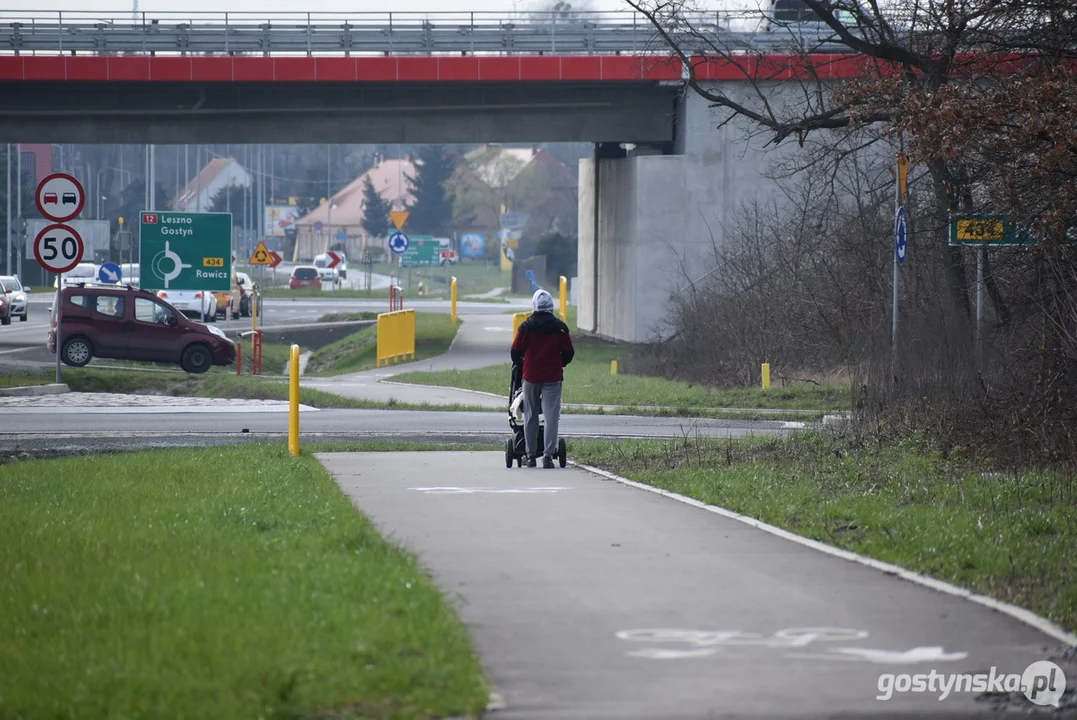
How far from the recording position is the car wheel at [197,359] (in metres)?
32.9

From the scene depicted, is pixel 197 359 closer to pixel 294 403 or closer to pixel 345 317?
pixel 294 403

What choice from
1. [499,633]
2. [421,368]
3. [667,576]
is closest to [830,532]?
[667,576]

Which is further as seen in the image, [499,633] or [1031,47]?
[1031,47]

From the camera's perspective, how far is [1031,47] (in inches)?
569

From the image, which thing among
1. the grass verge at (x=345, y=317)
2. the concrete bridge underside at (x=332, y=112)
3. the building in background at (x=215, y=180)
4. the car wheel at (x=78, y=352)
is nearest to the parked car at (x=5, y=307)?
the grass verge at (x=345, y=317)

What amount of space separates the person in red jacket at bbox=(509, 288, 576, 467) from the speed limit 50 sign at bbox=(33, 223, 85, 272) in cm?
1028

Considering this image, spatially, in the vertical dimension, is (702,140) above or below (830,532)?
above

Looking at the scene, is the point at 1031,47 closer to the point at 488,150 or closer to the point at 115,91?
the point at 115,91

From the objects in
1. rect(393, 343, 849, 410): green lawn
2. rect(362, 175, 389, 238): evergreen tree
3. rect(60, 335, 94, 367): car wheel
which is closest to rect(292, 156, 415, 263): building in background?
rect(362, 175, 389, 238): evergreen tree

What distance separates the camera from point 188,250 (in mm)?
33375

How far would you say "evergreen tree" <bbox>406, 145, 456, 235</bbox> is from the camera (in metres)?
135

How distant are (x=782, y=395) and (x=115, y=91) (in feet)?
74.3

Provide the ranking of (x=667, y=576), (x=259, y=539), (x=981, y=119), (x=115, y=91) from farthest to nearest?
(x=115, y=91), (x=981, y=119), (x=259, y=539), (x=667, y=576)

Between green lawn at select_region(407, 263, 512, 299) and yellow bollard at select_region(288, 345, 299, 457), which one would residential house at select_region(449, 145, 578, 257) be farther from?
yellow bollard at select_region(288, 345, 299, 457)
